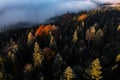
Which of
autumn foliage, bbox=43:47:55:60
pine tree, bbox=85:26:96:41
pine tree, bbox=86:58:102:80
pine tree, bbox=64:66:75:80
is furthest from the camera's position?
pine tree, bbox=85:26:96:41

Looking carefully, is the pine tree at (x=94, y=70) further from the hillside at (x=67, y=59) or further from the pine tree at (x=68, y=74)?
the pine tree at (x=68, y=74)

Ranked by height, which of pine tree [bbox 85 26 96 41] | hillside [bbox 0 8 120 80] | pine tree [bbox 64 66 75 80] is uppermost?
pine tree [bbox 85 26 96 41]

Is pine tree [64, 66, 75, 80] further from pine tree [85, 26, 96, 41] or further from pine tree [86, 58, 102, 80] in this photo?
pine tree [85, 26, 96, 41]

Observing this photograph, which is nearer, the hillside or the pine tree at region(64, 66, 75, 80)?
the pine tree at region(64, 66, 75, 80)

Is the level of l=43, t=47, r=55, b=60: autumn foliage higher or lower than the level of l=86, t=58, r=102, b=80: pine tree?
higher

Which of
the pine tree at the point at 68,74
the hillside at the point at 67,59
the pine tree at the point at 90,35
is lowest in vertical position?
the pine tree at the point at 68,74

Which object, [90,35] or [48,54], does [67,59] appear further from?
[90,35]

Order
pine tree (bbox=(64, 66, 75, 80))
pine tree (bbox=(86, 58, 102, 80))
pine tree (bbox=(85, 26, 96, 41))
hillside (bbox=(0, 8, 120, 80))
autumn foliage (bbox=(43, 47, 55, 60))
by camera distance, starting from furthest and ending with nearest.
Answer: pine tree (bbox=(85, 26, 96, 41)) < autumn foliage (bbox=(43, 47, 55, 60)) < hillside (bbox=(0, 8, 120, 80)) < pine tree (bbox=(86, 58, 102, 80)) < pine tree (bbox=(64, 66, 75, 80))

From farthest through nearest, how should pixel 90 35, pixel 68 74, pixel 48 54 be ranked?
pixel 90 35, pixel 48 54, pixel 68 74

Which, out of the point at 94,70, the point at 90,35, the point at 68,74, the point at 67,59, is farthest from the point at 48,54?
the point at 90,35

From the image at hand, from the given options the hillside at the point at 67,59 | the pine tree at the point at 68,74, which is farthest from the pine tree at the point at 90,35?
the pine tree at the point at 68,74

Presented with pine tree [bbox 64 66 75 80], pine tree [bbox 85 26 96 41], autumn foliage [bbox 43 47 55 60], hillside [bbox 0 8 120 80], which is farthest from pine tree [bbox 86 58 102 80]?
pine tree [bbox 85 26 96 41]
